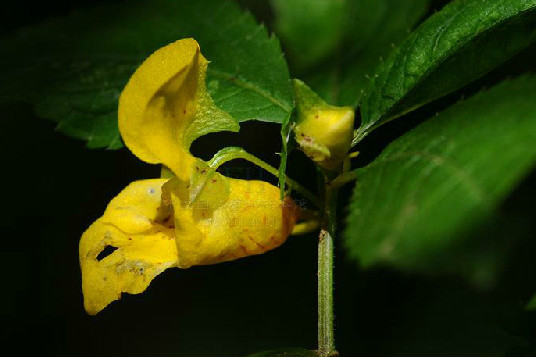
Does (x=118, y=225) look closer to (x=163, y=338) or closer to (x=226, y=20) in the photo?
(x=226, y=20)

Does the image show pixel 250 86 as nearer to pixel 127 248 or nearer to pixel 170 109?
pixel 170 109

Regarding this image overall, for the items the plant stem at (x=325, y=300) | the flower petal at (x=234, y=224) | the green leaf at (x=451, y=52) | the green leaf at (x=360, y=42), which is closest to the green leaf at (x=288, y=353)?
the plant stem at (x=325, y=300)

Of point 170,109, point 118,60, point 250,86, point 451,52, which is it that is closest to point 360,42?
point 250,86

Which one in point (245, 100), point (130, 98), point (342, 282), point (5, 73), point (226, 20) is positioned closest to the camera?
point (130, 98)

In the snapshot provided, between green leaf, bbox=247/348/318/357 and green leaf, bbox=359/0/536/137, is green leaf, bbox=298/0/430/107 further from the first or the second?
green leaf, bbox=247/348/318/357

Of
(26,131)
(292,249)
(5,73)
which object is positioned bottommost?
(292,249)

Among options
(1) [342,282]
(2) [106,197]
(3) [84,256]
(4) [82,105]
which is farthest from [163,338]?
(3) [84,256]
